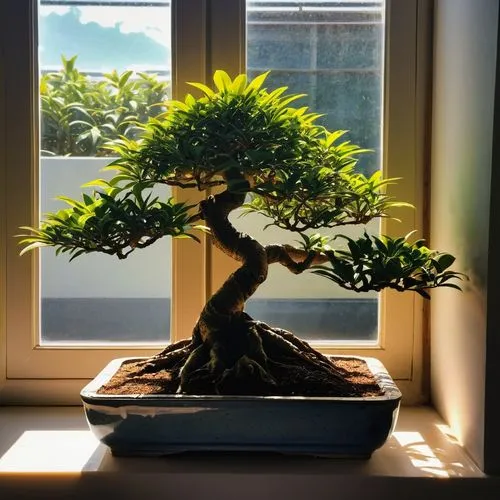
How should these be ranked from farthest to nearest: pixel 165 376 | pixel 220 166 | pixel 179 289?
pixel 179 289 → pixel 165 376 → pixel 220 166

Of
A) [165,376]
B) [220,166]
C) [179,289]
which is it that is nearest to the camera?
[220,166]

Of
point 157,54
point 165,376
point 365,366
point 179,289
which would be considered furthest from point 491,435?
point 157,54

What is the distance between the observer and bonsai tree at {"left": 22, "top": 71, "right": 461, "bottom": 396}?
98 centimetres

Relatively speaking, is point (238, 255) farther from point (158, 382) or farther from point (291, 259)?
point (158, 382)

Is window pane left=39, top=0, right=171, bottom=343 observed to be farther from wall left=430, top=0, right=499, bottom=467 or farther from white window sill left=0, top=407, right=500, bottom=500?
wall left=430, top=0, right=499, bottom=467

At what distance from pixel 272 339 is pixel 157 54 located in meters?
0.63

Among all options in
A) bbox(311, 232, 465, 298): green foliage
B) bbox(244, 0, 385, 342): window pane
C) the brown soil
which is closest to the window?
bbox(244, 0, 385, 342): window pane

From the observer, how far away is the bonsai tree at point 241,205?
3.23 ft

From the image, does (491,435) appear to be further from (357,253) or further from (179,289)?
(179,289)

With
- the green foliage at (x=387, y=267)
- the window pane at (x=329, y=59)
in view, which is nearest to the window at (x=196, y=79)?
the window pane at (x=329, y=59)

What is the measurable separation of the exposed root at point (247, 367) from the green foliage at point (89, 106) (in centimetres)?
46

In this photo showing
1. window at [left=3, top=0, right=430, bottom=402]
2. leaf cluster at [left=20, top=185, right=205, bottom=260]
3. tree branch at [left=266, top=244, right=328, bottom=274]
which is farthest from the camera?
window at [left=3, top=0, right=430, bottom=402]

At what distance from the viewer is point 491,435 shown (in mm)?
1014

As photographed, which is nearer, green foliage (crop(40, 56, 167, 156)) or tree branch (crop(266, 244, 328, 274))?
tree branch (crop(266, 244, 328, 274))
